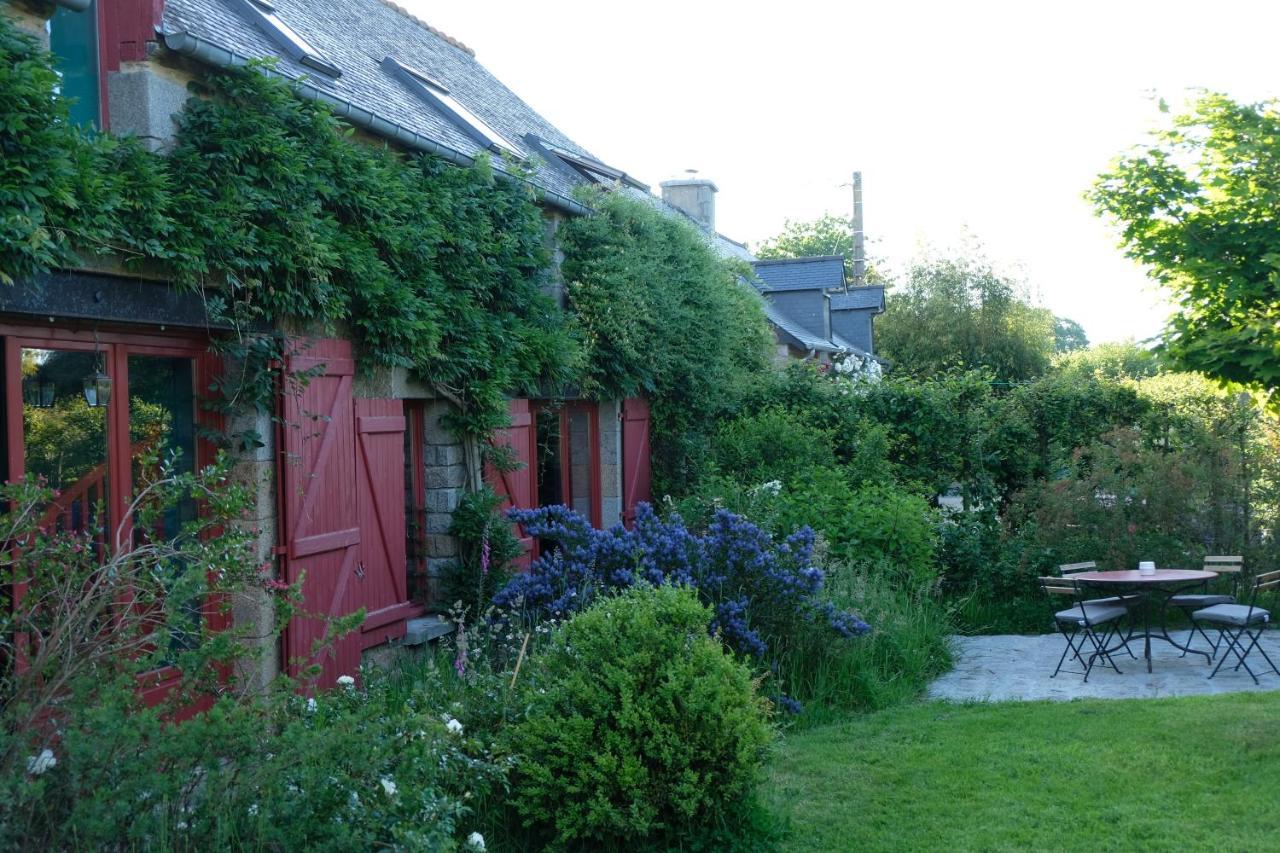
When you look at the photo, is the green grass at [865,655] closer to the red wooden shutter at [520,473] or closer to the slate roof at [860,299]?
the red wooden shutter at [520,473]

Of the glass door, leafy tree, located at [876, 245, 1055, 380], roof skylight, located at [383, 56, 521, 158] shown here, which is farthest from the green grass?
leafy tree, located at [876, 245, 1055, 380]

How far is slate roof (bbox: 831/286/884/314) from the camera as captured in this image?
3092cm

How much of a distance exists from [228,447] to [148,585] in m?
2.61

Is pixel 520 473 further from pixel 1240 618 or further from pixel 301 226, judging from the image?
pixel 1240 618

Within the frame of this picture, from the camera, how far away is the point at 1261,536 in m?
10.8

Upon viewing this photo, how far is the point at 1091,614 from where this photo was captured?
852 centimetres

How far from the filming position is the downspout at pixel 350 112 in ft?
19.7

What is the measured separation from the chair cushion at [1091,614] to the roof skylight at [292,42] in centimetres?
675

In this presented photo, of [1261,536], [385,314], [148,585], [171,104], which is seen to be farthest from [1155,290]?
[148,585]

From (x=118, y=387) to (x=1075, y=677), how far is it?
21.7 feet

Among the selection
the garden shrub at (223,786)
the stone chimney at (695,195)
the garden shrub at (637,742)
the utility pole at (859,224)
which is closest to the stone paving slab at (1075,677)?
the garden shrub at (637,742)

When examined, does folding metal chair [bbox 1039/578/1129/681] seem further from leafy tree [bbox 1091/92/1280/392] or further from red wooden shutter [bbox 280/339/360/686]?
red wooden shutter [bbox 280/339/360/686]

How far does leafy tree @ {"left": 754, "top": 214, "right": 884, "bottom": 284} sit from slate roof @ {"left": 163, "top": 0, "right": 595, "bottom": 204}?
38528 mm

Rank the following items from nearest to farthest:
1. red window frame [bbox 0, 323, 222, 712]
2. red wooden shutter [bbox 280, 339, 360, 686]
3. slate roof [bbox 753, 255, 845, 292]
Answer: red window frame [bbox 0, 323, 222, 712] < red wooden shutter [bbox 280, 339, 360, 686] < slate roof [bbox 753, 255, 845, 292]
